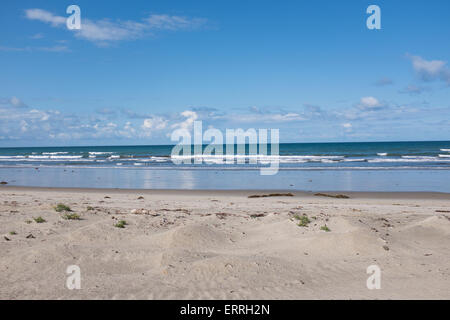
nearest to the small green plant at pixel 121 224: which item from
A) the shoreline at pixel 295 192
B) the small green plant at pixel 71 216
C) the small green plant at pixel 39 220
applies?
the small green plant at pixel 71 216

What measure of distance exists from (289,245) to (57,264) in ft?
14.7

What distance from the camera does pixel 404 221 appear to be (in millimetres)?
10422

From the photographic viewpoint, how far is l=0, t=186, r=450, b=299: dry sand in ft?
18.5

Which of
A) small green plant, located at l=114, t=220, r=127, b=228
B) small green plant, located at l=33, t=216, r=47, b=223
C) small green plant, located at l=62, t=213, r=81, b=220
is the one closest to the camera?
small green plant, located at l=114, t=220, r=127, b=228

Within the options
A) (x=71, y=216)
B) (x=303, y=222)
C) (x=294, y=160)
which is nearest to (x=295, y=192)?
(x=303, y=222)

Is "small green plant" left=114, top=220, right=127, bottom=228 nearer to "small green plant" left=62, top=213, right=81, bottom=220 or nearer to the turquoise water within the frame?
"small green plant" left=62, top=213, right=81, bottom=220

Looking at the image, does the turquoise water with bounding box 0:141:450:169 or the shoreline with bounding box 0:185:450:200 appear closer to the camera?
the shoreline with bounding box 0:185:450:200

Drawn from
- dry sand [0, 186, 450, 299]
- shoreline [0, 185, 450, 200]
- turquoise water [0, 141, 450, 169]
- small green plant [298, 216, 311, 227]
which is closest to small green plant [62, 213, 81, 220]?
dry sand [0, 186, 450, 299]

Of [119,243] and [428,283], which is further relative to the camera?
[119,243]

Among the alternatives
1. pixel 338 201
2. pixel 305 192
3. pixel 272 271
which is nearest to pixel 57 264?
pixel 272 271

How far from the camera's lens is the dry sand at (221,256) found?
562 cm

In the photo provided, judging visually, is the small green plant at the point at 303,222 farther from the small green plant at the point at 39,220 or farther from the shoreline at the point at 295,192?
the shoreline at the point at 295,192
